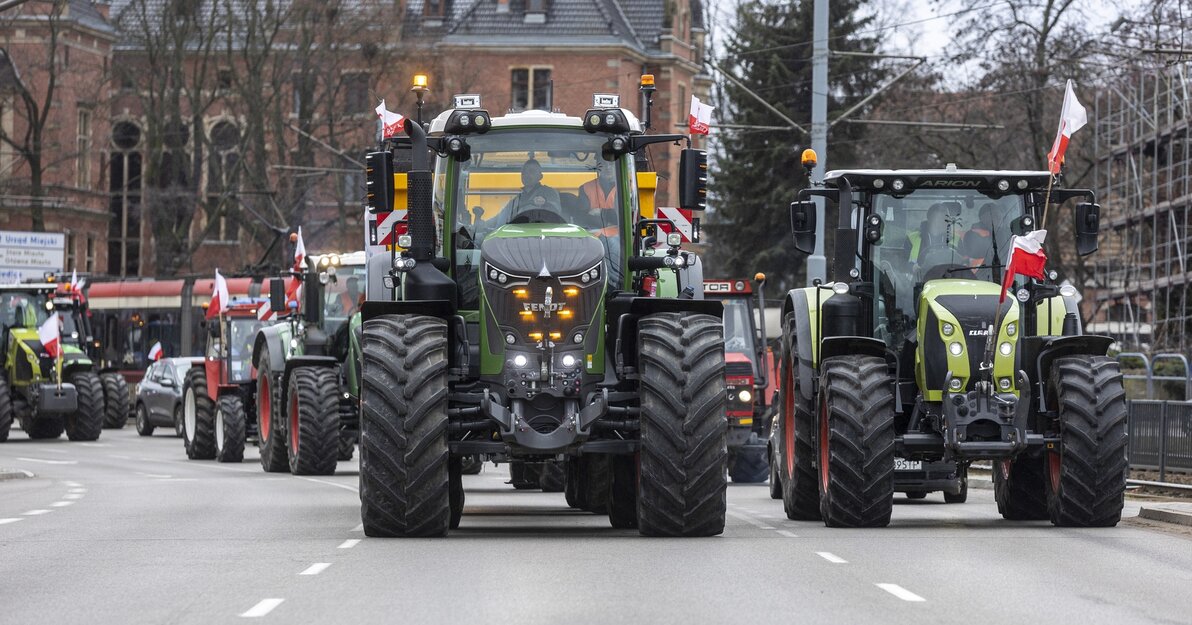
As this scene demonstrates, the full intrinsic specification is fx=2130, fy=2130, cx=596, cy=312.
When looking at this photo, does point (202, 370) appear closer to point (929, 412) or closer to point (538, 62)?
point (929, 412)

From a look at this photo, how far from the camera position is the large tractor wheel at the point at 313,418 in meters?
26.9

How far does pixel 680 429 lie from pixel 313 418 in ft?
38.9

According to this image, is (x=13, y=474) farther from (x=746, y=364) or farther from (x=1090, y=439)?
(x=1090, y=439)

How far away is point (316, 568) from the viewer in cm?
1383

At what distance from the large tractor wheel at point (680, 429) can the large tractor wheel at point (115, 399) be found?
1344 inches

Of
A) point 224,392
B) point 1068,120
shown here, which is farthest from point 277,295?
point 1068,120

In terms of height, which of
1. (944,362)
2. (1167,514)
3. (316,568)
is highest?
(944,362)

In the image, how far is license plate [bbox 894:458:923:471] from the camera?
18.4m

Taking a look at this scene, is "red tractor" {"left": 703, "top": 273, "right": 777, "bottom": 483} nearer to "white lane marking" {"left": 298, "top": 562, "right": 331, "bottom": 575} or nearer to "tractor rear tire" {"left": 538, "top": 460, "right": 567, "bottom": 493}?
"tractor rear tire" {"left": 538, "top": 460, "right": 567, "bottom": 493}

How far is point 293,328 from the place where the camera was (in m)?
29.7

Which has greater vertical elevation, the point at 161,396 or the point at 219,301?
the point at 219,301

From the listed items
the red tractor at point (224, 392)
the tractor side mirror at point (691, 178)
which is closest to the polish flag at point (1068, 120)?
the tractor side mirror at point (691, 178)

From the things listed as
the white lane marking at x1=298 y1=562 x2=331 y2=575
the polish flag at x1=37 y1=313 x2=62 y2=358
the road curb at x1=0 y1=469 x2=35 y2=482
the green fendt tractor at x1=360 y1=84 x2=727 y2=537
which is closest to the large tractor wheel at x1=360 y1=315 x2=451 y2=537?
the green fendt tractor at x1=360 y1=84 x2=727 y2=537

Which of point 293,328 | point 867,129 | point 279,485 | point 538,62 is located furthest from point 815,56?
point 538,62
